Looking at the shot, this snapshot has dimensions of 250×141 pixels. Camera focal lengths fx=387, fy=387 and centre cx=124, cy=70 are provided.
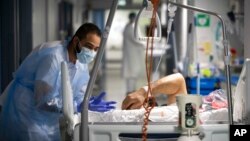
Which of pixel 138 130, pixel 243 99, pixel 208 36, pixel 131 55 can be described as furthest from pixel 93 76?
pixel 131 55

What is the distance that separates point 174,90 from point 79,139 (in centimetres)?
111

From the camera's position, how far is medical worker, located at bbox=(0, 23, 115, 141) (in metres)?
2.27

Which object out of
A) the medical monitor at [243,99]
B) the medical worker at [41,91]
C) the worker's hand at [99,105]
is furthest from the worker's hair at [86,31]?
the medical monitor at [243,99]

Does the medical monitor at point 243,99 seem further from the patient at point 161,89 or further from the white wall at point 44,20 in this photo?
the white wall at point 44,20

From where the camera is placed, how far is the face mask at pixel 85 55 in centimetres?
243

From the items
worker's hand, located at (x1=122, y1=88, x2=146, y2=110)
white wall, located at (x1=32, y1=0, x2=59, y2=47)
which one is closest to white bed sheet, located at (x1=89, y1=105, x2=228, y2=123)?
worker's hand, located at (x1=122, y1=88, x2=146, y2=110)

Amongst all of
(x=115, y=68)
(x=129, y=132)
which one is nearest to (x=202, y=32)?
(x=129, y=132)

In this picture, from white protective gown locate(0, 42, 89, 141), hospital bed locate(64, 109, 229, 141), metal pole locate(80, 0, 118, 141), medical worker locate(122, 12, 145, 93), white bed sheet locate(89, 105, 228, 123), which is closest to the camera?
metal pole locate(80, 0, 118, 141)

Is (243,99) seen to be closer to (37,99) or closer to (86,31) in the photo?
(86,31)

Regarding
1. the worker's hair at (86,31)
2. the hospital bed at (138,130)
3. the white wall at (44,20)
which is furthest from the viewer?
the white wall at (44,20)

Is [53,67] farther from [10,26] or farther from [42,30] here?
[42,30]

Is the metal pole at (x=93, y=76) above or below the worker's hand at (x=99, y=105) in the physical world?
above

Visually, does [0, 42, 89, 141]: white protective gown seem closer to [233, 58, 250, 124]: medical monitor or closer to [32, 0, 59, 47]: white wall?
[233, 58, 250, 124]: medical monitor

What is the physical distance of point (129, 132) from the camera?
5.66ft
